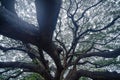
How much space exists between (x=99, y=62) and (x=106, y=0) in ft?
11.4

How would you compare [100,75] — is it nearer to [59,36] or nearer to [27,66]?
[27,66]

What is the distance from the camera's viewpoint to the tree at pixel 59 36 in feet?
10.6

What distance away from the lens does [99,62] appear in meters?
10.3

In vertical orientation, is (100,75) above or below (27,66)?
below

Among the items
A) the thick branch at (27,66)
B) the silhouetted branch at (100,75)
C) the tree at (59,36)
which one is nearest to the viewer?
the tree at (59,36)

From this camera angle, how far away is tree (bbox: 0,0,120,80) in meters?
3.23

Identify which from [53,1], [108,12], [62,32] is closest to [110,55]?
[108,12]

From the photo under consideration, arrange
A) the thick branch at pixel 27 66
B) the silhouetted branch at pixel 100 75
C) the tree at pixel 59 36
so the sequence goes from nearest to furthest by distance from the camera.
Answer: the tree at pixel 59 36, the silhouetted branch at pixel 100 75, the thick branch at pixel 27 66

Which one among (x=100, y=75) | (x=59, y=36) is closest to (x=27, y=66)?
(x=100, y=75)

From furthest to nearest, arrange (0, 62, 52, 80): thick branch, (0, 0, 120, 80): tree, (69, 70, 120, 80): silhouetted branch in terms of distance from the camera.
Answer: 1. (0, 62, 52, 80): thick branch
2. (69, 70, 120, 80): silhouetted branch
3. (0, 0, 120, 80): tree

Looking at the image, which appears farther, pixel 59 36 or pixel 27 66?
pixel 59 36

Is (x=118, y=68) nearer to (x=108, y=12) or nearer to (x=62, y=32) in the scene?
(x=108, y=12)

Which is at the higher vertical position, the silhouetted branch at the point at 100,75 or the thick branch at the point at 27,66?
the thick branch at the point at 27,66

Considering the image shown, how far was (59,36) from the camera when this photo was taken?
38.9 ft
